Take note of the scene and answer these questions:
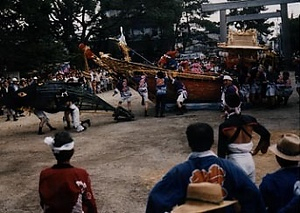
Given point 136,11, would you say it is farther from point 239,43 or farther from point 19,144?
point 19,144

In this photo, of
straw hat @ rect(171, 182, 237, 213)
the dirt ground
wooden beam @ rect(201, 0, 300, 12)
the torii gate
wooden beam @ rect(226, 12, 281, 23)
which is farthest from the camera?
wooden beam @ rect(226, 12, 281, 23)

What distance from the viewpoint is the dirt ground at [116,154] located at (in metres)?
7.82

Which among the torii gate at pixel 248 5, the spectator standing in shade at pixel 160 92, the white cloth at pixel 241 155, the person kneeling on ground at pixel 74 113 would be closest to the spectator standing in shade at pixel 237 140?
the white cloth at pixel 241 155

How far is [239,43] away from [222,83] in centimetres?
146

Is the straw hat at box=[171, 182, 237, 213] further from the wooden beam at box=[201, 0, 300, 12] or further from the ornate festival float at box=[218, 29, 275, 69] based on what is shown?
the wooden beam at box=[201, 0, 300, 12]

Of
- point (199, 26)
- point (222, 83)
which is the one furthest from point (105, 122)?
point (199, 26)

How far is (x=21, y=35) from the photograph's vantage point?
59.0ft

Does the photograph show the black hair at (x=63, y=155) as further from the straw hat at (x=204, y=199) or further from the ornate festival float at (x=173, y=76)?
the ornate festival float at (x=173, y=76)

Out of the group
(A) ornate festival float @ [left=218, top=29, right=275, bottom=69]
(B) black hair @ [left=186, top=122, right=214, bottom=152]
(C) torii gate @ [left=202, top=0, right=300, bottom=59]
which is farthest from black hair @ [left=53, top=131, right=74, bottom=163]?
(C) torii gate @ [left=202, top=0, right=300, bottom=59]

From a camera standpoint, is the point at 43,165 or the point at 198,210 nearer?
the point at 198,210

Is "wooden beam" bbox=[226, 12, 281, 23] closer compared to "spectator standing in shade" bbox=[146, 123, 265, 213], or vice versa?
"spectator standing in shade" bbox=[146, 123, 265, 213]

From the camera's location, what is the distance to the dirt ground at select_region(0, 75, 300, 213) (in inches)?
308

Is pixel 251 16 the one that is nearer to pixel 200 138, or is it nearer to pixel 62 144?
pixel 62 144

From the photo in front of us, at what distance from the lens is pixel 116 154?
10.9 meters
